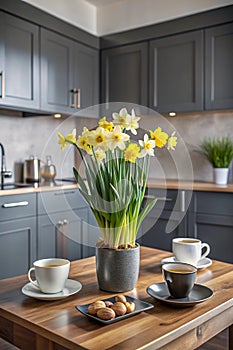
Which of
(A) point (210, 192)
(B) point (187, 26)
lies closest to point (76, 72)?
(B) point (187, 26)

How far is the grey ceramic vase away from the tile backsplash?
2152 mm

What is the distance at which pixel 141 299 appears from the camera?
4.04 feet

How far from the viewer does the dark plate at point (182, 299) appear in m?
1.15

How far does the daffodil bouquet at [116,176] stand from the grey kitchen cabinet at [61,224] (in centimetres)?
172

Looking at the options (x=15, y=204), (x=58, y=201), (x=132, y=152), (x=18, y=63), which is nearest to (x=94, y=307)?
(x=132, y=152)

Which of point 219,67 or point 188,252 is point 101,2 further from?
point 188,252

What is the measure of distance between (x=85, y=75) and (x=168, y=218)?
1576 mm

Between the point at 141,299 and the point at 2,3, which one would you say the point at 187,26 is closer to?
the point at 2,3

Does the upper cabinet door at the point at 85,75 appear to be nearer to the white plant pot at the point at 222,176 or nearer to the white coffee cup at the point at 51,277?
the white plant pot at the point at 222,176

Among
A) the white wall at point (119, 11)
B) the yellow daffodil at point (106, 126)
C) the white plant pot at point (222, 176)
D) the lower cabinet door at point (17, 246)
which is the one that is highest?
the white wall at point (119, 11)

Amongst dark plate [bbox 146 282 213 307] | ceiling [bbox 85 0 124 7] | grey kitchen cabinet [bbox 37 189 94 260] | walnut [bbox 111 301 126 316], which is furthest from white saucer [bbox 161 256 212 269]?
ceiling [bbox 85 0 124 7]

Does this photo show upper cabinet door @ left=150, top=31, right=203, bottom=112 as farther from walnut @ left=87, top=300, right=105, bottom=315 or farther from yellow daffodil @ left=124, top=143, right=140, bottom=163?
walnut @ left=87, top=300, right=105, bottom=315

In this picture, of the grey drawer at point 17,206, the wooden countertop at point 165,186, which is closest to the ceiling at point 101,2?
the wooden countertop at point 165,186

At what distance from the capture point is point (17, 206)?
2.89m
